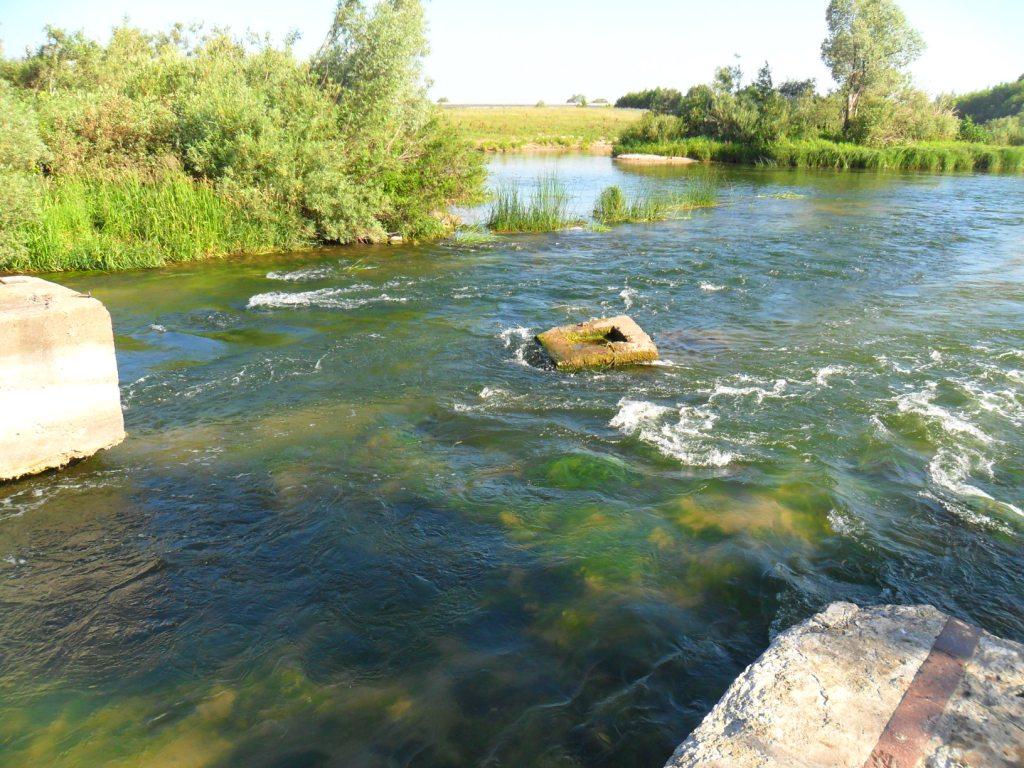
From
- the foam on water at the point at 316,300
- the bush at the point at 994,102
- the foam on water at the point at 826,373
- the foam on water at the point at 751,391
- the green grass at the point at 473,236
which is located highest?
the bush at the point at 994,102

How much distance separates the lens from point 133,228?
14.8m

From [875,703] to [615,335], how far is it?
719 centimetres

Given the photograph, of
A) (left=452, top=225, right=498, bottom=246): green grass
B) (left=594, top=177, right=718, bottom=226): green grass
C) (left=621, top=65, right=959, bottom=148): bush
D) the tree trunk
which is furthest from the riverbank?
(left=452, top=225, right=498, bottom=246): green grass

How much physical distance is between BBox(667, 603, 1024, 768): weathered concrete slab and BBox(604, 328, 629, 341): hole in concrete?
642 cm

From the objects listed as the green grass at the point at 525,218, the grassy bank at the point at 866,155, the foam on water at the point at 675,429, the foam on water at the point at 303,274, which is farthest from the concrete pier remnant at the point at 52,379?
the grassy bank at the point at 866,155

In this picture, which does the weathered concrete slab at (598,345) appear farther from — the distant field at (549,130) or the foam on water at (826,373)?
the distant field at (549,130)

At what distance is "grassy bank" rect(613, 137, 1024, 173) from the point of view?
39.1 m

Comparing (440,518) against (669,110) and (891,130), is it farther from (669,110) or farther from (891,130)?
(669,110)

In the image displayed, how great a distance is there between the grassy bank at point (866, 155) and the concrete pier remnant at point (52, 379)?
42.4 m

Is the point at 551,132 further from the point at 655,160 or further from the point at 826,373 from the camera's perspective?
the point at 826,373

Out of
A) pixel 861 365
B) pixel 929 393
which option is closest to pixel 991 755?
pixel 929 393

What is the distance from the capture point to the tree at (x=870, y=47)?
4759 cm

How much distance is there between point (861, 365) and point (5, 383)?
9473 mm

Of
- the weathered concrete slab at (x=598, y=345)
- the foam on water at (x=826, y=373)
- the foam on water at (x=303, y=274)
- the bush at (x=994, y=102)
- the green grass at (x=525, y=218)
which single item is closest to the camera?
the foam on water at (x=826, y=373)
